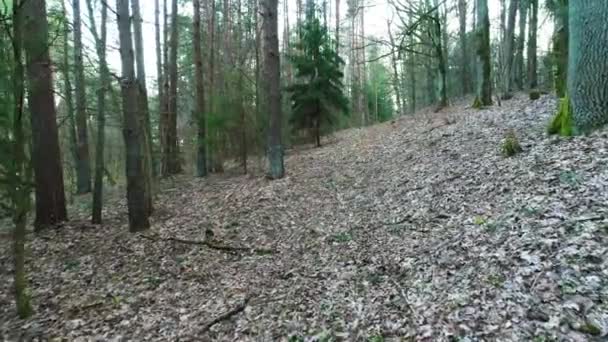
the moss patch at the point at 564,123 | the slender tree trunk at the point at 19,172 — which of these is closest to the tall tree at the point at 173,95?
the slender tree trunk at the point at 19,172

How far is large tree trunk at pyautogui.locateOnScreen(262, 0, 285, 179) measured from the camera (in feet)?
29.2

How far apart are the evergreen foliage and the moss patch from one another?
24.6 feet

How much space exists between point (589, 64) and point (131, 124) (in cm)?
699

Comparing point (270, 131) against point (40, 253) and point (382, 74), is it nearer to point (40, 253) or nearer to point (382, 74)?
point (40, 253)

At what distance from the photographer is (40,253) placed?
6172mm

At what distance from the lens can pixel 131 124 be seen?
658 centimetres

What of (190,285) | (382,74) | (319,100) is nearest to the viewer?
(190,285)

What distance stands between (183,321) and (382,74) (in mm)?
32994

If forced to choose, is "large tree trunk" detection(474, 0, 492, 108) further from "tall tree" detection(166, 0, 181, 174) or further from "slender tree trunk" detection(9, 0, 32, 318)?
"slender tree trunk" detection(9, 0, 32, 318)

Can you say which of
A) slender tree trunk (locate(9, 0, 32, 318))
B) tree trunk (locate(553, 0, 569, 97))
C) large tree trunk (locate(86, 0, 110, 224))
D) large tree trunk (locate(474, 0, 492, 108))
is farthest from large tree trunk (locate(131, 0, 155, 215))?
large tree trunk (locate(474, 0, 492, 108))

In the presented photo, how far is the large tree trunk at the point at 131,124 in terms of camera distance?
633 centimetres

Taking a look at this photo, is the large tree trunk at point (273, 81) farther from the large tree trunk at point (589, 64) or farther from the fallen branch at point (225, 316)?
the large tree trunk at point (589, 64)

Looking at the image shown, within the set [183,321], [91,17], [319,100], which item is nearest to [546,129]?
[183,321]

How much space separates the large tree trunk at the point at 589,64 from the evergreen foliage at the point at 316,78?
7.91 meters
